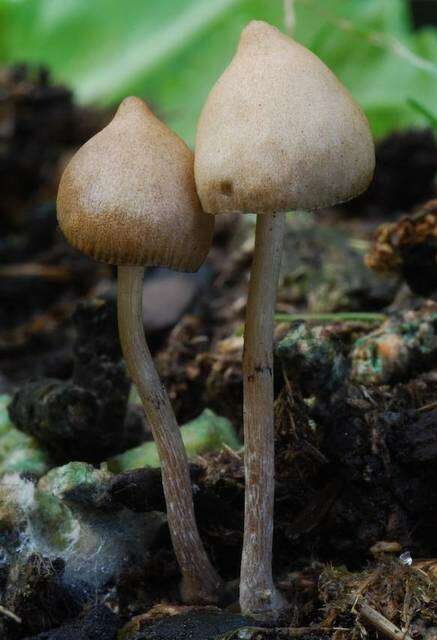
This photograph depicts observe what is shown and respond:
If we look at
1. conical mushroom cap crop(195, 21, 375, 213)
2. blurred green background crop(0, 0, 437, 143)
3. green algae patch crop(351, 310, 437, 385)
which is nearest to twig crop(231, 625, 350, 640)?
green algae patch crop(351, 310, 437, 385)

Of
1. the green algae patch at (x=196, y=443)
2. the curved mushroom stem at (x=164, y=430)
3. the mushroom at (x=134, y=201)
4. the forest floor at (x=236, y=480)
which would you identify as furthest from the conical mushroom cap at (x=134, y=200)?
the green algae patch at (x=196, y=443)

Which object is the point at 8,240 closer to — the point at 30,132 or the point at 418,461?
the point at 30,132

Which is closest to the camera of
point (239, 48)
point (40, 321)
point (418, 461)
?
point (239, 48)

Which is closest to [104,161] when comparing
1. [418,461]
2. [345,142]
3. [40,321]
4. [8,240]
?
[345,142]

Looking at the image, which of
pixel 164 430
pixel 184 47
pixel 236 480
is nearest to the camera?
pixel 164 430

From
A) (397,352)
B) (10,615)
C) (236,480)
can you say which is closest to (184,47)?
(397,352)

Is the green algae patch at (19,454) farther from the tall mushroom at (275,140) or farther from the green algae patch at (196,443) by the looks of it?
the tall mushroom at (275,140)

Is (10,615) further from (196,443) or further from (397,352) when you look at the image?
(397,352)
